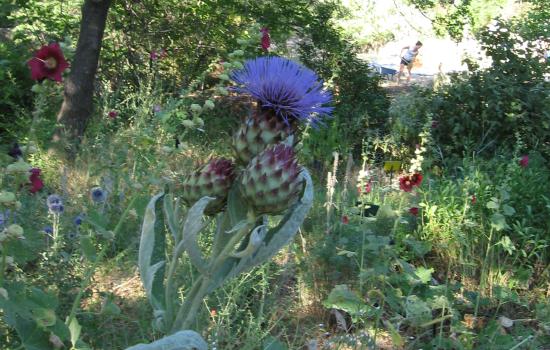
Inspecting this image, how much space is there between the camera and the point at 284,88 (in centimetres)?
146

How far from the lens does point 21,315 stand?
1417 mm

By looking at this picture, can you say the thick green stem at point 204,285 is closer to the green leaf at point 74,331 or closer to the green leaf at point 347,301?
the green leaf at point 74,331

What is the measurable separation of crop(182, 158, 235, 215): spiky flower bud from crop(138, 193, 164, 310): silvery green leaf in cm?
9

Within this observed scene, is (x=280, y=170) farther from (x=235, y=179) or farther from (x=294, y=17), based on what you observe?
(x=294, y=17)

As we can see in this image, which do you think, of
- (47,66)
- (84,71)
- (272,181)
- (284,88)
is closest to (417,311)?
(284,88)

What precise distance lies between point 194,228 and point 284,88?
16.0 inches

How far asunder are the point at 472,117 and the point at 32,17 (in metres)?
4.04

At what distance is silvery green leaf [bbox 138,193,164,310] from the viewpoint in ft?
4.27

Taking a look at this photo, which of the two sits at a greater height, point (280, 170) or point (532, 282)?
point (280, 170)

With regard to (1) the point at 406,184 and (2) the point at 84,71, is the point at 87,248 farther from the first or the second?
(2) the point at 84,71

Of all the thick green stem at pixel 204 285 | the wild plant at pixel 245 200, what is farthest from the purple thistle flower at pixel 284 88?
the thick green stem at pixel 204 285

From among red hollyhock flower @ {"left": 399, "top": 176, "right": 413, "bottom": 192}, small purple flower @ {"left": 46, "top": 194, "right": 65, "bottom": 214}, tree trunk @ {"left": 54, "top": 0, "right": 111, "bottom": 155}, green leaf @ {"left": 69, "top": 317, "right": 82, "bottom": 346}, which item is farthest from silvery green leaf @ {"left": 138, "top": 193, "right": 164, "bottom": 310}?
tree trunk @ {"left": 54, "top": 0, "right": 111, "bottom": 155}

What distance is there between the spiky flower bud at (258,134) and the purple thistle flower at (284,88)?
0.02 metres

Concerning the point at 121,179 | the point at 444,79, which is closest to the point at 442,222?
the point at 121,179
